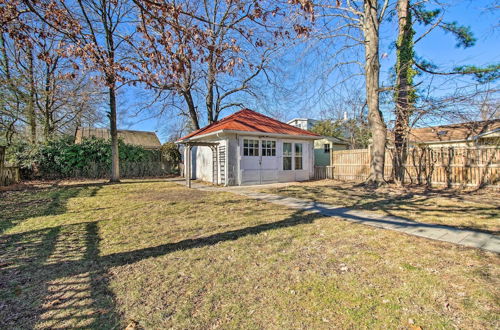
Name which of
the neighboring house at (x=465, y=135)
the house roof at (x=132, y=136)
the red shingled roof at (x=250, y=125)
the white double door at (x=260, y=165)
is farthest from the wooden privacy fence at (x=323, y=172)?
the house roof at (x=132, y=136)

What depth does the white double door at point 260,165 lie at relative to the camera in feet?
38.1

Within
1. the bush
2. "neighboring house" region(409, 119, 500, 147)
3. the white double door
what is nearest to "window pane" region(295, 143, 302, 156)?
the white double door

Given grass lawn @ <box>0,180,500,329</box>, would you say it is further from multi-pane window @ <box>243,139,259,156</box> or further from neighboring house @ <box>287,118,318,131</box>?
neighboring house @ <box>287,118,318,131</box>

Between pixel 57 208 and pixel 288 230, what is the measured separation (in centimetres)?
610

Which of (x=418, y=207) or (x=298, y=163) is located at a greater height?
(x=298, y=163)

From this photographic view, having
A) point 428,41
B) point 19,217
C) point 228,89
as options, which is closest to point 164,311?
point 19,217

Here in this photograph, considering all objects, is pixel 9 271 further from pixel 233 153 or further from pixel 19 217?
pixel 233 153

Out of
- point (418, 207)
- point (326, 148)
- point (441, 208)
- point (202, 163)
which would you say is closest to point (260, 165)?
point (202, 163)

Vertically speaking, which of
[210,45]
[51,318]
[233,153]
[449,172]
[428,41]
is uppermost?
[428,41]

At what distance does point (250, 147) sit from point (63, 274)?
9.46 metres

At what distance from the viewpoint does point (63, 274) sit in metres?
2.81

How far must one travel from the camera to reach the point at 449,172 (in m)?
10.1

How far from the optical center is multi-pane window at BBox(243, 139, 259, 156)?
458 inches

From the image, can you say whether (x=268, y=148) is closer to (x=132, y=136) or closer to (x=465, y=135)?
(x=465, y=135)
